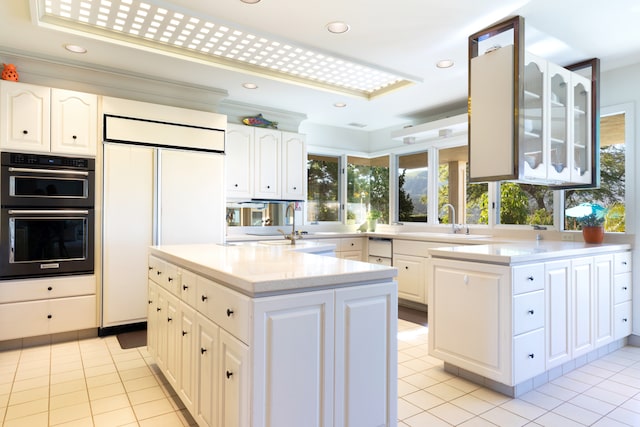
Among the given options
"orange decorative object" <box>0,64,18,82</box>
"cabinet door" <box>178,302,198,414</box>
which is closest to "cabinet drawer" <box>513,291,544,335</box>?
"cabinet door" <box>178,302,198,414</box>

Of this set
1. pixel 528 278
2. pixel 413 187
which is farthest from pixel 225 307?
pixel 413 187

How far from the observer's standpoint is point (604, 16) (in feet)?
8.80

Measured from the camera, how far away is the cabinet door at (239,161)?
4.55 m

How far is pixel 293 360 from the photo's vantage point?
1494 millimetres

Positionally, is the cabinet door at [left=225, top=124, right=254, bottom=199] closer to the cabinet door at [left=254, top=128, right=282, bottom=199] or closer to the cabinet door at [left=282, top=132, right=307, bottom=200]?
the cabinet door at [left=254, top=128, right=282, bottom=199]

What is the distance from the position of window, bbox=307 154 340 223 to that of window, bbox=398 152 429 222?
3.20ft

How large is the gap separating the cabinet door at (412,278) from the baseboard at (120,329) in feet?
9.55

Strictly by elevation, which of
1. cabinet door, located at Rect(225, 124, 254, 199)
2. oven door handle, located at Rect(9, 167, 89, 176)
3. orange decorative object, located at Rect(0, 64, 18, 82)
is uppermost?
orange decorative object, located at Rect(0, 64, 18, 82)

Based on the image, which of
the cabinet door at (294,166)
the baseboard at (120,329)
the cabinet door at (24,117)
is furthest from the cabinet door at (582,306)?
the cabinet door at (24,117)

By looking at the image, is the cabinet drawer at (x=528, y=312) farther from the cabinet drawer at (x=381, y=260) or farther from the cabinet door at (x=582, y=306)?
the cabinet drawer at (x=381, y=260)

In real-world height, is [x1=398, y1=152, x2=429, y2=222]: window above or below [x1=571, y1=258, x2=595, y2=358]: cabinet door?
above

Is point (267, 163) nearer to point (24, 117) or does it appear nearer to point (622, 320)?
point (24, 117)

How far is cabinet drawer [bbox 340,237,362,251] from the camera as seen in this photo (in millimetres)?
5167

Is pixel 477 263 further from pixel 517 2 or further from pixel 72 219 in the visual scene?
pixel 72 219
